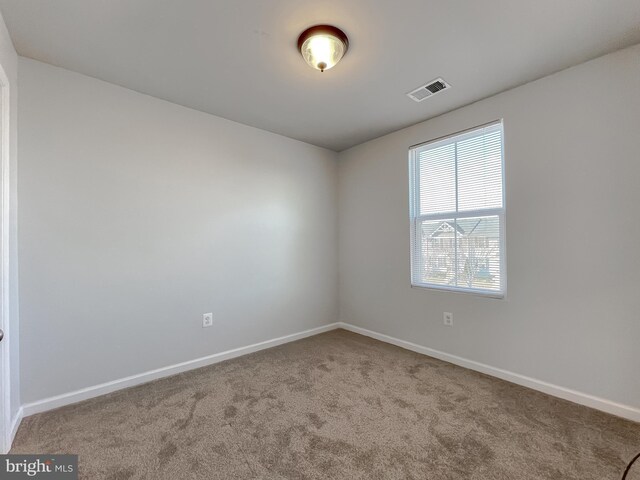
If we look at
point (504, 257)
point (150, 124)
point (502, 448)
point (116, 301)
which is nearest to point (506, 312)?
point (504, 257)

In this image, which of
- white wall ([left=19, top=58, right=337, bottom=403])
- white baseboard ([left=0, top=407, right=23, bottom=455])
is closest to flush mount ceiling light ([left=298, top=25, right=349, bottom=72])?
white wall ([left=19, top=58, right=337, bottom=403])

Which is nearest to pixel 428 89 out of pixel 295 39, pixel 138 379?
pixel 295 39

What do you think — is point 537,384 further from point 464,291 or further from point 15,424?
point 15,424

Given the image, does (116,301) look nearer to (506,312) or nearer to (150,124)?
(150,124)

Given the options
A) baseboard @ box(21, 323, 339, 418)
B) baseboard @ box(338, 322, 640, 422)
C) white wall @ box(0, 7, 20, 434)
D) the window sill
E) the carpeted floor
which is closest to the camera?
the carpeted floor

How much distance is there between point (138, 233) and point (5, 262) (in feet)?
2.75

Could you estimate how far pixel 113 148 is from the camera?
2275mm

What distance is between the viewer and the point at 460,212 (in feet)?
9.07

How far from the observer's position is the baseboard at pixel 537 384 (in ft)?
6.15

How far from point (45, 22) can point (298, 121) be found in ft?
6.29

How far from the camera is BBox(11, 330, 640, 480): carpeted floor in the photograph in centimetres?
147

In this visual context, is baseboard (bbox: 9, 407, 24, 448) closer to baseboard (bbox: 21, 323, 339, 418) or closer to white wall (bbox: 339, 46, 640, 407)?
baseboard (bbox: 21, 323, 339, 418)

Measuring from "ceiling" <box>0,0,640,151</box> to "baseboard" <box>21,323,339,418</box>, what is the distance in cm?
240

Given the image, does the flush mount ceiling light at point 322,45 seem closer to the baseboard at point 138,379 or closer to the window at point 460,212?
the window at point 460,212
